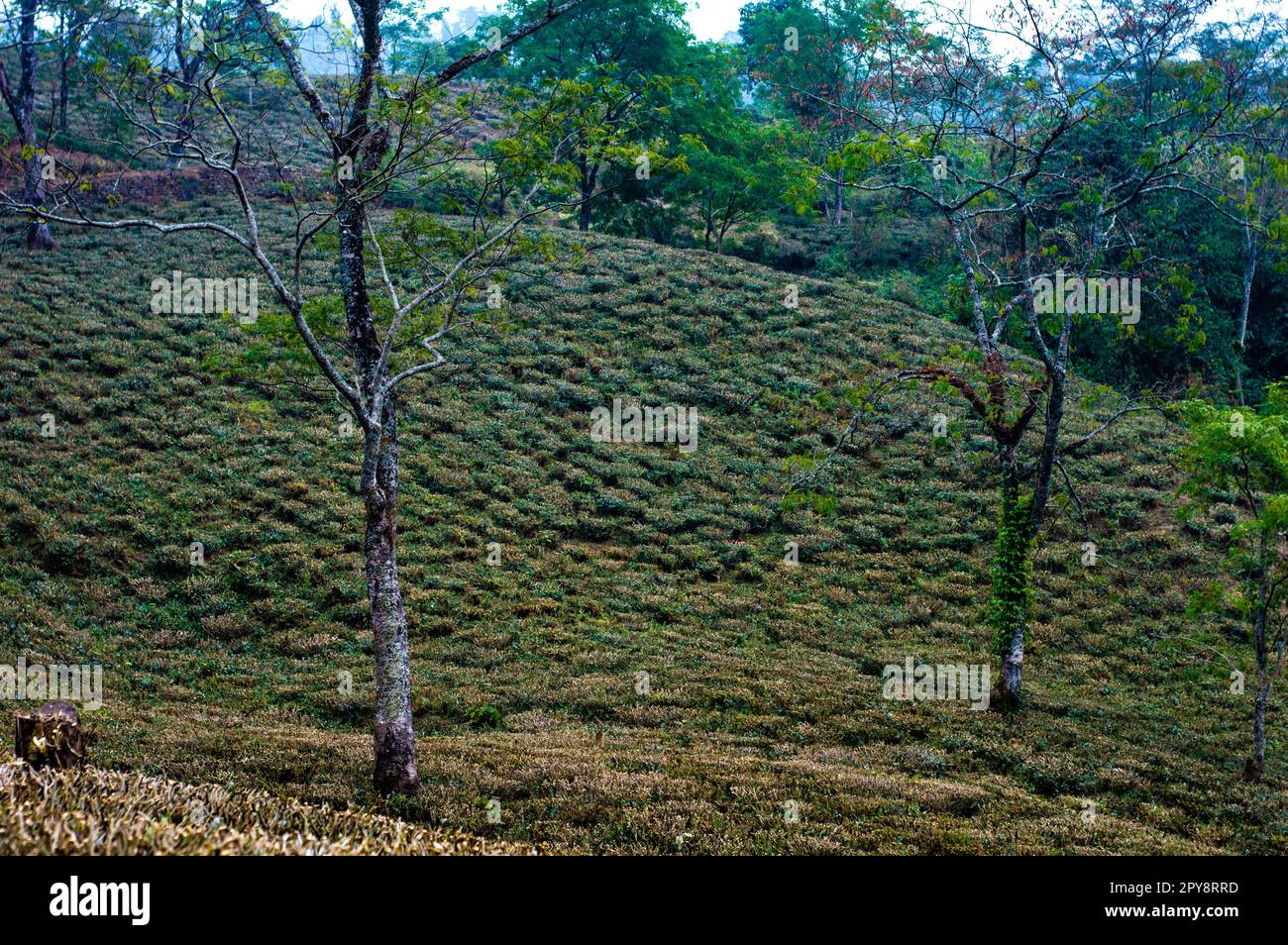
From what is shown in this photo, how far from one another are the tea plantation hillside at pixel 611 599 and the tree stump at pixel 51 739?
1230mm

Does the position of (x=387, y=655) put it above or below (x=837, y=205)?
below

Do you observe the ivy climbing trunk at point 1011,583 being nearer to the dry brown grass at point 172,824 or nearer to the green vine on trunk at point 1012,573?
the green vine on trunk at point 1012,573

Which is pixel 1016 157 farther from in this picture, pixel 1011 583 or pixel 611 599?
pixel 611 599

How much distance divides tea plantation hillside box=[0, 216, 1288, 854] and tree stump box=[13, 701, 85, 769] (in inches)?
48.4

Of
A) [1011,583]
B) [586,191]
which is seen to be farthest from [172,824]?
[586,191]

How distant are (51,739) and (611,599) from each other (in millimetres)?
11682

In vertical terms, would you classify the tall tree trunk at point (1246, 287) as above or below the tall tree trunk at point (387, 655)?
above

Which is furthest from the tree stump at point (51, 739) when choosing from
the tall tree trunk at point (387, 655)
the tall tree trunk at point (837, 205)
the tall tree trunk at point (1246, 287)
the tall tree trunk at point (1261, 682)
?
the tall tree trunk at point (837, 205)

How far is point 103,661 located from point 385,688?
795cm

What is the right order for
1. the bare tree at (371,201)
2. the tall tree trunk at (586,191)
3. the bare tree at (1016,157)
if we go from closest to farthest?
the bare tree at (371,201)
the bare tree at (1016,157)
the tall tree trunk at (586,191)

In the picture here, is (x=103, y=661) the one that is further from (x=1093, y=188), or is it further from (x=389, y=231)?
(x=1093, y=188)

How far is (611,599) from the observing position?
18.5 m

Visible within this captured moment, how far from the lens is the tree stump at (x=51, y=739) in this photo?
25.8ft

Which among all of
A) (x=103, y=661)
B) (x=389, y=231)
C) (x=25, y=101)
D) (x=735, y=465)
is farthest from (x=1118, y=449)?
(x=25, y=101)
